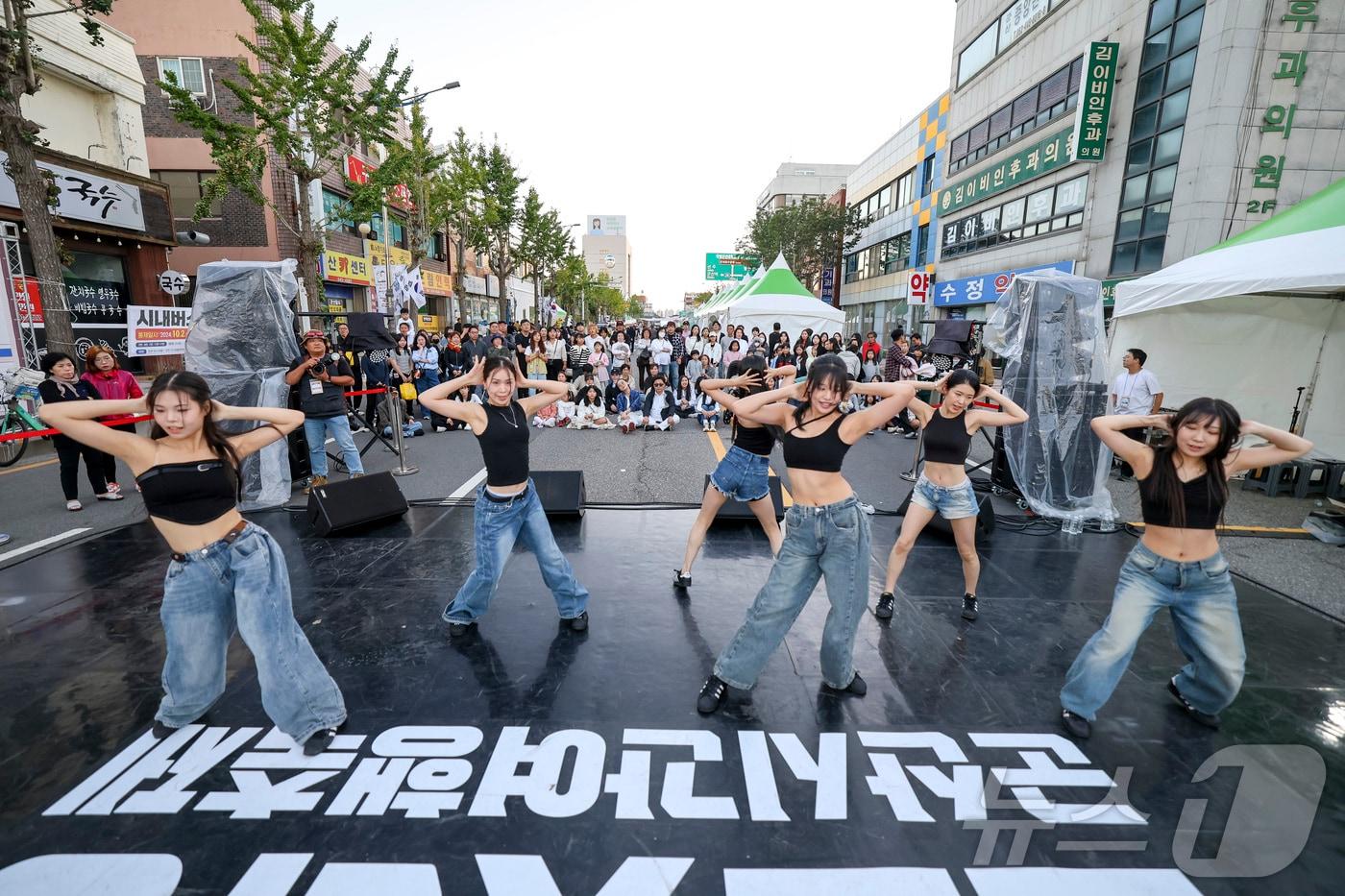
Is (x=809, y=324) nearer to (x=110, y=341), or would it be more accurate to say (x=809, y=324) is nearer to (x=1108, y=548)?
(x=1108, y=548)

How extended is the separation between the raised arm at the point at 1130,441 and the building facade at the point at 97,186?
723 inches

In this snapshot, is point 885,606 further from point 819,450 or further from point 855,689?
point 819,450

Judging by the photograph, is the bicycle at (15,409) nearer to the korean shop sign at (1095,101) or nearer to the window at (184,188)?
the window at (184,188)

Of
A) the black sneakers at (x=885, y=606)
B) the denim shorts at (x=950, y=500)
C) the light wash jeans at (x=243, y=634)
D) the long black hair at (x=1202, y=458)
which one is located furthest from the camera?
the black sneakers at (x=885, y=606)

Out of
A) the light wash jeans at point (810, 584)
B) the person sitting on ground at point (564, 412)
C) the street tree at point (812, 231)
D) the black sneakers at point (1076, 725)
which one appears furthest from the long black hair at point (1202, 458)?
Answer: the street tree at point (812, 231)

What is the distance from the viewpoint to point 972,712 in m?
3.56

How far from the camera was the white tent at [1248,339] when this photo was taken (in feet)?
28.2

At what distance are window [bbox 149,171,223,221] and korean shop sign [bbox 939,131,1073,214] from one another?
2871 cm

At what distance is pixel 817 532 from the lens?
3.30 meters

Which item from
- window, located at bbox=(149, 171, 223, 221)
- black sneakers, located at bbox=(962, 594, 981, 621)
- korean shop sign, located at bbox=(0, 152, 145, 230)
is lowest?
black sneakers, located at bbox=(962, 594, 981, 621)

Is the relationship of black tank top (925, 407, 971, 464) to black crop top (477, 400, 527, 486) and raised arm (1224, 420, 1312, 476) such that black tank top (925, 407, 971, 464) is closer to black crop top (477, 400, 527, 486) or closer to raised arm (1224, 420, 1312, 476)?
raised arm (1224, 420, 1312, 476)

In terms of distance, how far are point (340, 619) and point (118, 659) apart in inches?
51.3

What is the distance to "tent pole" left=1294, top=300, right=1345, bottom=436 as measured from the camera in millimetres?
9484

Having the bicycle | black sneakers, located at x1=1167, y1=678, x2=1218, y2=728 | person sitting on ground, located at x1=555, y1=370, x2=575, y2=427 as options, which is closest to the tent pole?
black sneakers, located at x1=1167, y1=678, x2=1218, y2=728
